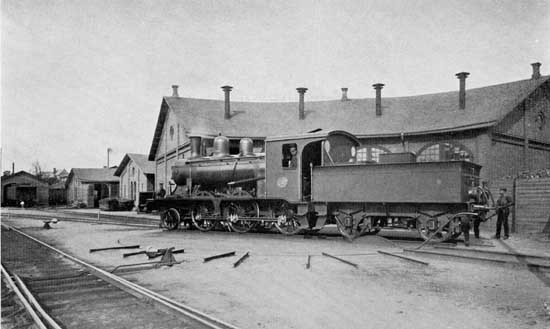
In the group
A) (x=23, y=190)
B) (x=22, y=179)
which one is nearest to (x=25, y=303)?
(x=22, y=179)

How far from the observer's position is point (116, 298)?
629 centimetres

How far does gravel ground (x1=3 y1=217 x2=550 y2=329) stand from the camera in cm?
523

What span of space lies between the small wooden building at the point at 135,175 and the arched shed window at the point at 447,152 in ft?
69.0

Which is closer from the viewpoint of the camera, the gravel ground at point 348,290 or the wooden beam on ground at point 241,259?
the gravel ground at point 348,290

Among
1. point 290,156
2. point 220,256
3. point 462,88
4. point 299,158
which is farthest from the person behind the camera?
point 462,88

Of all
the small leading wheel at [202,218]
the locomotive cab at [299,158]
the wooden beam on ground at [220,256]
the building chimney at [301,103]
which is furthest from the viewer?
the building chimney at [301,103]

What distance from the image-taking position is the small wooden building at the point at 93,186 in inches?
1916

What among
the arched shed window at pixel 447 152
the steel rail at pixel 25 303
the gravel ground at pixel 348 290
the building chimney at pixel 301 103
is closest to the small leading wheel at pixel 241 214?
the gravel ground at pixel 348 290

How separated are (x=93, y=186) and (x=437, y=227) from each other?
44.4 m

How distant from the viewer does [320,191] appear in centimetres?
1262

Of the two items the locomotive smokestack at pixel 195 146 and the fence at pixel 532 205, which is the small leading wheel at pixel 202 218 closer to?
the locomotive smokestack at pixel 195 146

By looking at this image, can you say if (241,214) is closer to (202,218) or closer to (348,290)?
(202,218)

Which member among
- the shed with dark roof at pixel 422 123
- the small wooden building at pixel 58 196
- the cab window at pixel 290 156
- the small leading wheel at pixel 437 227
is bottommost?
the small wooden building at pixel 58 196

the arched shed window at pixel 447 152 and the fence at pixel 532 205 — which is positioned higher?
the arched shed window at pixel 447 152
